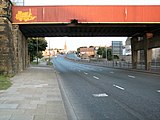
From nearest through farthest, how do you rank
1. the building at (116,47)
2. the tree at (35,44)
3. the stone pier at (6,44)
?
1. the stone pier at (6,44)
2. the building at (116,47)
3. the tree at (35,44)

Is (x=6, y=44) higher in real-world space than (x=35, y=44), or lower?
lower

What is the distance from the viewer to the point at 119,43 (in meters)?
68.0

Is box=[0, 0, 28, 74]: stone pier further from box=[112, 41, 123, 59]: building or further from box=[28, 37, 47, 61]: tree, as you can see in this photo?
box=[28, 37, 47, 61]: tree

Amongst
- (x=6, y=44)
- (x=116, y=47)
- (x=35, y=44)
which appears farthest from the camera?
(x=35, y=44)

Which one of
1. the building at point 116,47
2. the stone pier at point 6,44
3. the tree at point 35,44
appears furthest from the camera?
the tree at point 35,44

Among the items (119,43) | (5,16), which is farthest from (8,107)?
(119,43)

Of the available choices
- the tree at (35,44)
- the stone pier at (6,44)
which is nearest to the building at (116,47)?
the tree at (35,44)

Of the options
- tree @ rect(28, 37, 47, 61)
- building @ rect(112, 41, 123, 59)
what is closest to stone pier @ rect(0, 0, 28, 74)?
building @ rect(112, 41, 123, 59)

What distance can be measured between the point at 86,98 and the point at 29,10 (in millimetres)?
22215

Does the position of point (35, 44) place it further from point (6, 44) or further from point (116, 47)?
point (6, 44)

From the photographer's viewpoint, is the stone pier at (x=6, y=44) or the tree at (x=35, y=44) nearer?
the stone pier at (x=6, y=44)

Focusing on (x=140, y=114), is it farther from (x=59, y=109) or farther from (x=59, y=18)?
(x=59, y=18)

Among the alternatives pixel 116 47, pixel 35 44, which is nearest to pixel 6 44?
pixel 116 47

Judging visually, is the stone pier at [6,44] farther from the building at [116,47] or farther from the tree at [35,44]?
the tree at [35,44]
